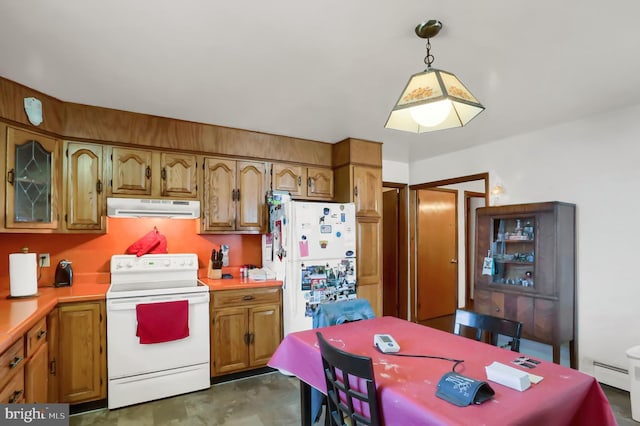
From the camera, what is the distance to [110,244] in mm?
3254

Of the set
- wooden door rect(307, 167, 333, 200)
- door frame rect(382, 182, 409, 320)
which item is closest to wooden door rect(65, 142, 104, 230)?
wooden door rect(307, 167, 333, 200)

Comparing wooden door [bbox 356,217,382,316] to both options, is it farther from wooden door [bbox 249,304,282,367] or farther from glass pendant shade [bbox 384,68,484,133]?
glass pendant shade [bbox 384,68,484,133]

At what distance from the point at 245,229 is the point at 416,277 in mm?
2628

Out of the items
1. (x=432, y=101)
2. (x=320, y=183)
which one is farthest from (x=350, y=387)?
(x=320, y=183)

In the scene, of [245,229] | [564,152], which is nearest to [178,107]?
[245,229]

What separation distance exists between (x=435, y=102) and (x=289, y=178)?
2406 millimetres

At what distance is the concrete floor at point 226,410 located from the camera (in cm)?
252

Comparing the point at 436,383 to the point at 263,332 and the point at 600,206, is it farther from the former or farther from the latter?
the point at 600,206

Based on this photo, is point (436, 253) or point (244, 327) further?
point (436, 253)

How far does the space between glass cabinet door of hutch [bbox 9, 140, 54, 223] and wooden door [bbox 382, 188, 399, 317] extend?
391cm

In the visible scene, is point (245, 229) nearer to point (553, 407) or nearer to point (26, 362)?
point (26, 362)

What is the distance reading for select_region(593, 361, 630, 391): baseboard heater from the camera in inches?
113

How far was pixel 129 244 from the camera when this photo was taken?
3320mm

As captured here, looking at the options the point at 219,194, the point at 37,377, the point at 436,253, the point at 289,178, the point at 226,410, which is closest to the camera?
the point at 37,377
